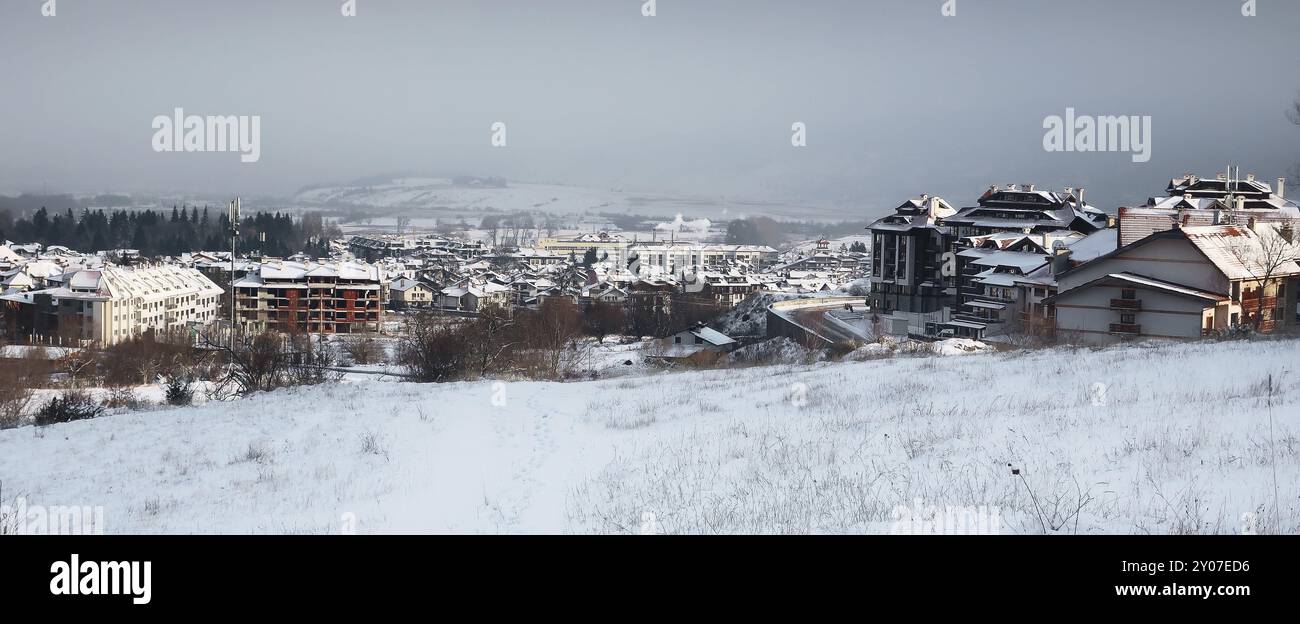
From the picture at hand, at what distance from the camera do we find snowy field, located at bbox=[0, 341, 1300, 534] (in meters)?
6.99

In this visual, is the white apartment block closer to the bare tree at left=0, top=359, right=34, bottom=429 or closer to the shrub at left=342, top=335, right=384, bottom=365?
the shrub at left=342, top=335, right=384, bottom=365

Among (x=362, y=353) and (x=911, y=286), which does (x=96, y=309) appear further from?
(x=911, y=286)

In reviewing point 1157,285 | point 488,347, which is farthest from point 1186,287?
point 488,347

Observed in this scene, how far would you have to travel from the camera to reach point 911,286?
170ft

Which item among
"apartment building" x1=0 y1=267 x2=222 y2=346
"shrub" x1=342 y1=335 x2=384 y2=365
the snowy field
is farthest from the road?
"apartment building" x1=0 y1=267 x2=222 y2=346

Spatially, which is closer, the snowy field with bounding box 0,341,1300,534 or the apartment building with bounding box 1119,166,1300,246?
the snowy field with bounding box 0,341,1300,534

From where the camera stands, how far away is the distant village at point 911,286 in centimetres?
2673

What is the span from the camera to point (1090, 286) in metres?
27.6

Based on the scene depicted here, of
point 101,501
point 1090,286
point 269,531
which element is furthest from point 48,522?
point 1090,286

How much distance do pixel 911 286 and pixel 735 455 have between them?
44.0 metres

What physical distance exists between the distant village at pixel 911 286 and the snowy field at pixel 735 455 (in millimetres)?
11507

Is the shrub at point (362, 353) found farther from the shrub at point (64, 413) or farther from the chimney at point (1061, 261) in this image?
the chimney at point (1061, 261)

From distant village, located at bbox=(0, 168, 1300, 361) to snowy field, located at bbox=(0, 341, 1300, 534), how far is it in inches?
453

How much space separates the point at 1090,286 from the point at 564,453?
70.8 feet
